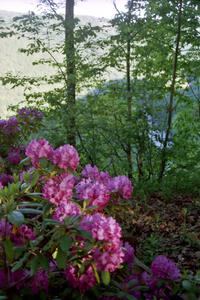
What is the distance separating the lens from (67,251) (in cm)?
132

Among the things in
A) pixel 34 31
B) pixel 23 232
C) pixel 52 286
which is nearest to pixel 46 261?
pixel 23 232

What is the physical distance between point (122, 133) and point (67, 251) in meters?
5.17

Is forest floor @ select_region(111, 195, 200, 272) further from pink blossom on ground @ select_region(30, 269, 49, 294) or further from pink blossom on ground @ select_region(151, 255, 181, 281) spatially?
pink blossom on ground @ select_region(30, 269, 49, 294)

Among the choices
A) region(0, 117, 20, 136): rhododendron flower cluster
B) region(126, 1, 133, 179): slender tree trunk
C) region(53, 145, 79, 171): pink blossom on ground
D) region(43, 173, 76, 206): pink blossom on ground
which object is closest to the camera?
region(43, 173, 76, 206): pink blossom on ground

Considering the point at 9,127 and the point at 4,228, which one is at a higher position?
the point at 4,228

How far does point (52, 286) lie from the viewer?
159 centimetres

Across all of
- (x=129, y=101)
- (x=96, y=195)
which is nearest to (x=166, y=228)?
(x=96, y=195)

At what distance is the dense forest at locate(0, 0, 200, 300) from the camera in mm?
1605

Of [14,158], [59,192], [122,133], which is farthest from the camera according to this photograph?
[122,133]

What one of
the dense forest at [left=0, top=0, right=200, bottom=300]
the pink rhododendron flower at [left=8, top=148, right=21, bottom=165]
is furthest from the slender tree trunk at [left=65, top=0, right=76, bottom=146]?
the pink rhododendron flower at [left=8, top=148, right=21, bottom=165]

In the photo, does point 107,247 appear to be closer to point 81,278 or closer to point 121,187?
point 81,278

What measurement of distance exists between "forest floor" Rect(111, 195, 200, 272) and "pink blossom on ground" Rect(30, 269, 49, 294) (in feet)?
2.21

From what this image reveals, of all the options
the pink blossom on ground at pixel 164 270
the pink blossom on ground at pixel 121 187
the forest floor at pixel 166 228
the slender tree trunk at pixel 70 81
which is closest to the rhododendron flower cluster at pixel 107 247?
the pink blossom on ground at pixel 164 270

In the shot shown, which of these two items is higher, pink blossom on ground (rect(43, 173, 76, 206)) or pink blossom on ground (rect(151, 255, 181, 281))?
pink blossom on ground (rect(43, 173, 76, 206))
